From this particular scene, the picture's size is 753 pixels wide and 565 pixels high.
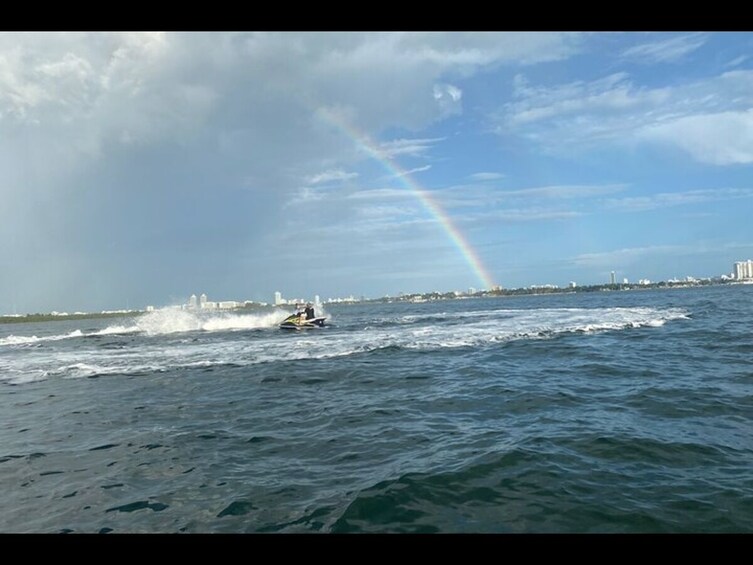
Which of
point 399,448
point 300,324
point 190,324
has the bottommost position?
point 399,448

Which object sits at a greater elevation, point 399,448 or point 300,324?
point 300,324

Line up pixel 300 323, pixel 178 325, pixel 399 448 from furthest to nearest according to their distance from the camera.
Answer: pixel 178 325 < pixel 300 323 < pixel 399 448

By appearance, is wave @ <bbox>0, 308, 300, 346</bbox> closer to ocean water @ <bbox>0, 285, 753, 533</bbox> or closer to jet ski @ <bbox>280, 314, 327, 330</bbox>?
jet ski @ <bbox>280, 314, 327, 330</bbox>

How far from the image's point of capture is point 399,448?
28.9ft

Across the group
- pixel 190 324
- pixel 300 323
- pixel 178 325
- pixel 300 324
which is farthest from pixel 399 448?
pixel 178 325

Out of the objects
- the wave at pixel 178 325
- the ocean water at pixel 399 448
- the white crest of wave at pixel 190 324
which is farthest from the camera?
the white crest of wave at pixel 190 324

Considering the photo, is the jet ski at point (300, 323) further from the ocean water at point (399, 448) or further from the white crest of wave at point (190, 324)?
the ocean water at point (399, 448)

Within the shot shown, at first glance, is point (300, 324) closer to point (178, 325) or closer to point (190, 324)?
point (190, 324)

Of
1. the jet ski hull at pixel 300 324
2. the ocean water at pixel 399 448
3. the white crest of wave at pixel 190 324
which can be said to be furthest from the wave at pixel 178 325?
the ocean water at pixel 399 448

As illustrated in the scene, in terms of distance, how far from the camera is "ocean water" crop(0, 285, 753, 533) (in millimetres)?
6105

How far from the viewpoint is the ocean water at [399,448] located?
6105mm
